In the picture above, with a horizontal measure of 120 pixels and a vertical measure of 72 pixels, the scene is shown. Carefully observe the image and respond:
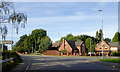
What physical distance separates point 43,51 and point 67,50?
47.9ft

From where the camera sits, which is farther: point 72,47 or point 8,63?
point 72,47

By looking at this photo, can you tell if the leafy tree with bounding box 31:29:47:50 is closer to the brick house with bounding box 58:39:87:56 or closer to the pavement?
the brick house with bounding box 58:39:87:56

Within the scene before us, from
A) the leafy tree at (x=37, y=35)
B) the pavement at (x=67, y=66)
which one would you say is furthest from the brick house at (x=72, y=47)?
the pavement at (x=67, y=66)

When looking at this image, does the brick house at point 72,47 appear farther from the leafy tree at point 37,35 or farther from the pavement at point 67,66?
the pavement at point 67,66

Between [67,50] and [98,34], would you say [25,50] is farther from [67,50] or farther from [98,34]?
[98,34]

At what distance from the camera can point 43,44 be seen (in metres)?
81.6

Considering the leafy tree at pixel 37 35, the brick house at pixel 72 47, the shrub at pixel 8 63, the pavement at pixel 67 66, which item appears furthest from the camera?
the leafy tree at pixel 37 35

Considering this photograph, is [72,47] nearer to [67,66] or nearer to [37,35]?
[37,35]

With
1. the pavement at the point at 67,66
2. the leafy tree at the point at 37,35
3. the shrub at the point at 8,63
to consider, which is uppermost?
the leafy tree at the point at 37,35

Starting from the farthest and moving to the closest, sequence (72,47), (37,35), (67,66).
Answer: (37,35)
(72,47)
(67,66)

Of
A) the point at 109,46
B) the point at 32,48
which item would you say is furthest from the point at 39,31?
the point at 109,46

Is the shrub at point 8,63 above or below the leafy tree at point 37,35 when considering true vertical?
below

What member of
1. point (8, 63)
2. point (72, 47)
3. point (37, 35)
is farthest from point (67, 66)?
point (37, 35)

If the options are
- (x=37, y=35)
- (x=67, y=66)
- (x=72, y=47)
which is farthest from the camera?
(x=37, y=35)
